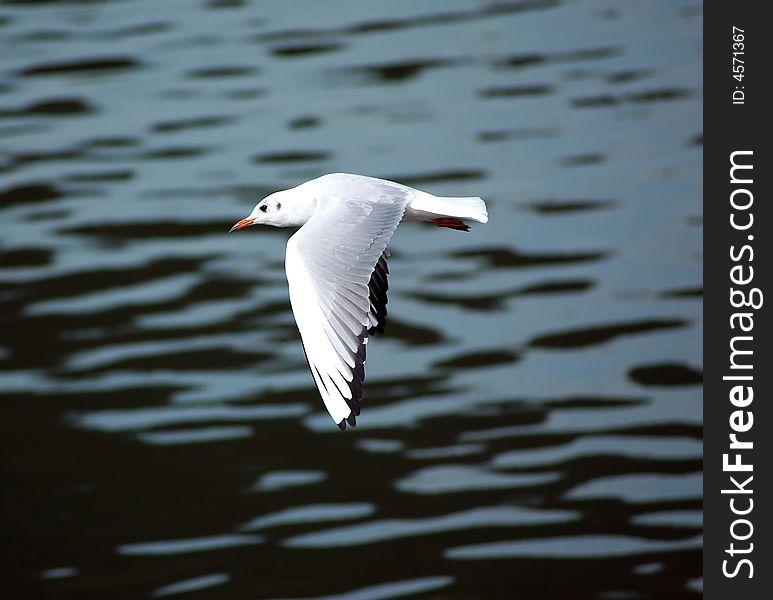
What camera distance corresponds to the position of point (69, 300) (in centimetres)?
1528

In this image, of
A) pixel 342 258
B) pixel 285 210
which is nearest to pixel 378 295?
pixel 285 210

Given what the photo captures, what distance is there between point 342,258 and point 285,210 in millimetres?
794

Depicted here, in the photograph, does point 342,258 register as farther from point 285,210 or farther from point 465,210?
point 285,210

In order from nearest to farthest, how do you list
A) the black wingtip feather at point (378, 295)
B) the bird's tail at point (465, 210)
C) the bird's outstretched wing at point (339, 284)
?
the bird's outstretched wing at point (339, 284) < the bird's tail at point (465, 210) < the black wingtip feather at point (378, 295)

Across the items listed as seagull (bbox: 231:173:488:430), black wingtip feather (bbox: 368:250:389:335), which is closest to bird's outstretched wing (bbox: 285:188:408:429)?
seagull (bbox: 231:173:488:430)

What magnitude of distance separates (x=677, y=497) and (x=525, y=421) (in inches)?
61.0

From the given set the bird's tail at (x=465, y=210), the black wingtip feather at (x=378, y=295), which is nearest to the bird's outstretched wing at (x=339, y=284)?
the bird's tail at (x=465, y=210)

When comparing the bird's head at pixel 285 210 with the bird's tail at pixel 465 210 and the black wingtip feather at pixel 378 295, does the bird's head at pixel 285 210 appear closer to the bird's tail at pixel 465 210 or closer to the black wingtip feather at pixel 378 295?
the black wingtip feather at pixel 378 295

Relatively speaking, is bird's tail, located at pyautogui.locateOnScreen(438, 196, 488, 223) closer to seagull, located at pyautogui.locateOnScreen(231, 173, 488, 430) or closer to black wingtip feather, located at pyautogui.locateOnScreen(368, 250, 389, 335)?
seagull, located at pyautogui.locateOnScreen(231, 173, 488, 430)

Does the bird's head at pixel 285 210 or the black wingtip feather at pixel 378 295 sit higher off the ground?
the bird's head at pixel 285 210

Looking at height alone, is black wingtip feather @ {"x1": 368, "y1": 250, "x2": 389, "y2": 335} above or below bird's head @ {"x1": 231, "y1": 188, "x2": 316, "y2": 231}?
below

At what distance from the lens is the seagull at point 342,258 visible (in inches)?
212

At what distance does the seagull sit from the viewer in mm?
5379
